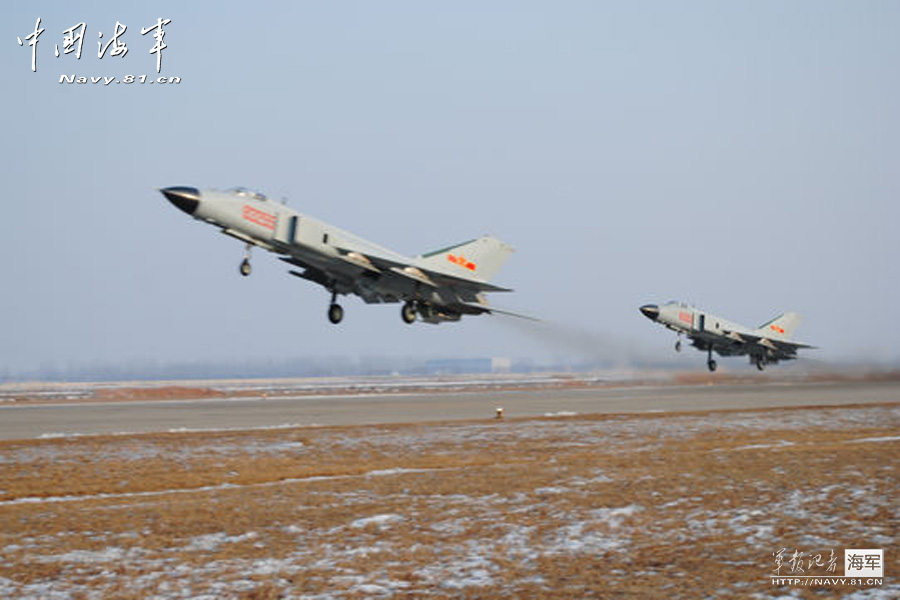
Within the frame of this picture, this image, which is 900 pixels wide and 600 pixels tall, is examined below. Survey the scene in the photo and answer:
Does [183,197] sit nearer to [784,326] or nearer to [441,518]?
[441,518]

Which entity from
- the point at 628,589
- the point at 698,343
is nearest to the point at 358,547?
the point at 628,589

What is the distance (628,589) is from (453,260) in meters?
38.5

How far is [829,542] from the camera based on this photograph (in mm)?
10102

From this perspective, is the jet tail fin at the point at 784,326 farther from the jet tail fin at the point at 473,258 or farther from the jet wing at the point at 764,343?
the jet tail fin at the point at 473,258

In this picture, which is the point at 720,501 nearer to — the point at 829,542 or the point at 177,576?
the point at 829,542

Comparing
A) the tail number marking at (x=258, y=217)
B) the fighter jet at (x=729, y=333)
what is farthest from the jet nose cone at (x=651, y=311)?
the tail number marking at (x=258, y=217)

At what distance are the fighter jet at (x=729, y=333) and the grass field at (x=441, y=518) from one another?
44239 mm

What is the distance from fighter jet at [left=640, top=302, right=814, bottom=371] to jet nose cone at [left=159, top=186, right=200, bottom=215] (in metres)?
39.9

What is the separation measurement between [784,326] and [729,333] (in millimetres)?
14312

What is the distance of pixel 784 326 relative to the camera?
3206 inches

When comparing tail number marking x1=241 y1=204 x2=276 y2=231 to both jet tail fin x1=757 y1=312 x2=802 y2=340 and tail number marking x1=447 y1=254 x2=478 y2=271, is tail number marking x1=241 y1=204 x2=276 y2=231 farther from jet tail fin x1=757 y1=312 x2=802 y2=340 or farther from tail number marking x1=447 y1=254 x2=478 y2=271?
jet tail fin x1=757 y1=312 x2=802 y2=340

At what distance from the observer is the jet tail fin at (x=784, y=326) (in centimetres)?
7956

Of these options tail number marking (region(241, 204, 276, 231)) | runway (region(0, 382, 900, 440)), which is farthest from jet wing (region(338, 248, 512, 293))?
runway (region(0, 382, 900, 440))

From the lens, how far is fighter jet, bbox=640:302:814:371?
6581 cm
